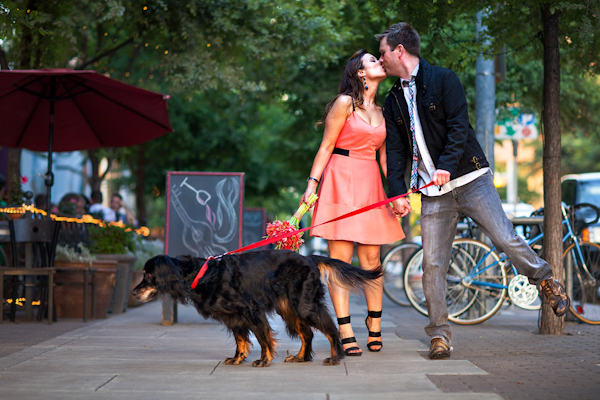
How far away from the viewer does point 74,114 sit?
9.68m

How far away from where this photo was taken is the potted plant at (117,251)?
905cm

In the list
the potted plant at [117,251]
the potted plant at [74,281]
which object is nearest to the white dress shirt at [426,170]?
the potted plant at [74,281]

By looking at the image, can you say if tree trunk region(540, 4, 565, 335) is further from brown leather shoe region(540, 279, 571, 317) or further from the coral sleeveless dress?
the coral sleeveless dress

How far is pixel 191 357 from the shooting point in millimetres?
5402

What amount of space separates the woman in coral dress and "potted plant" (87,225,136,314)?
431 cm

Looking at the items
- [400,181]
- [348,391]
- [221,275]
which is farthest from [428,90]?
[348,391]

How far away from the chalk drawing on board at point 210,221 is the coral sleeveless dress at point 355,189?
270 centimetres

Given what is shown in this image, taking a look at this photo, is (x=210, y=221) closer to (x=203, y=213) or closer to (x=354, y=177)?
(x=203, y=213)

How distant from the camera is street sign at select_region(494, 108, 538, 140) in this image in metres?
14.0

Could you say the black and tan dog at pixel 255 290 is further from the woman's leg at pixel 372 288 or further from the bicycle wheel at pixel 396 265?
the bicycle wheel at pixel 396 265

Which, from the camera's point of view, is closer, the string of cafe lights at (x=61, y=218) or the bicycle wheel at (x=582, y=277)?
the bicycle wheel at (x=582, y=277)

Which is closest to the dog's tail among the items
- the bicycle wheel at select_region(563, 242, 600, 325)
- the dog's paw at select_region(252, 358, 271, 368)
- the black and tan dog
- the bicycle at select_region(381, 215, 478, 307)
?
the black and tan dog

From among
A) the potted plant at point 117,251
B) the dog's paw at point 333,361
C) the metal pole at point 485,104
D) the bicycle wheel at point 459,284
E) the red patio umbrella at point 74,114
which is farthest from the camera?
the potted plant at point 117,251

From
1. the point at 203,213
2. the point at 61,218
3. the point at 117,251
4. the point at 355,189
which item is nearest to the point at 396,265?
the point at 117,251
